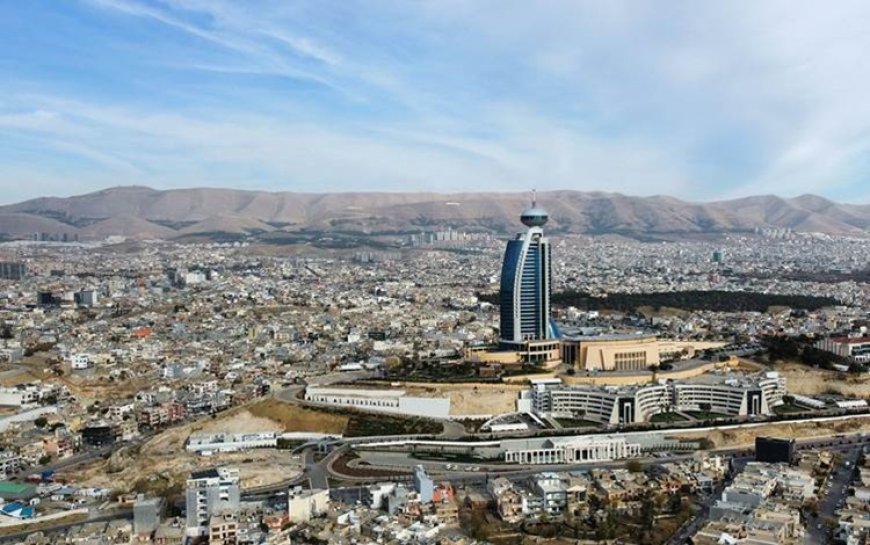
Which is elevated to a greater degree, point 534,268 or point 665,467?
point 534,268

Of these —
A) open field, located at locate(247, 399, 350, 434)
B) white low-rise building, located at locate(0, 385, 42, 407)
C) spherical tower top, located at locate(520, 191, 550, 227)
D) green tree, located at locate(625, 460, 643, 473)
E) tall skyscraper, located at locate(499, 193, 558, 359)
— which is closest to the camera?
green tree, located at locate(625, 460, 643, 473)

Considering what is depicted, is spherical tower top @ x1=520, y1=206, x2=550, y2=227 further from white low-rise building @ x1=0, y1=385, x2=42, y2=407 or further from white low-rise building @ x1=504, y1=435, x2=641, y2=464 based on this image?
white low-rise building @ x1=0, y1=385, x2=42, y2=407

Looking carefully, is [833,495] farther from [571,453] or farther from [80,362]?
[80,362]

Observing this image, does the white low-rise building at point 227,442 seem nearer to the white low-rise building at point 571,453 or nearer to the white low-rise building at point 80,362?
the white low-rise building at point 571,453

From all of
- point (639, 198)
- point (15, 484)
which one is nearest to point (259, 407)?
point (15, 484)

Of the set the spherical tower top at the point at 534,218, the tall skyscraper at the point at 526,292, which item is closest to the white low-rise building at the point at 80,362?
the tall skyscraper at the point at 526,292

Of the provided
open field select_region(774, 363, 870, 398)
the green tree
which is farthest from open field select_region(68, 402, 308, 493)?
open field select_region(774, 363, 870, 398)

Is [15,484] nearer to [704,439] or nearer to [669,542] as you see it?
[669,542]
